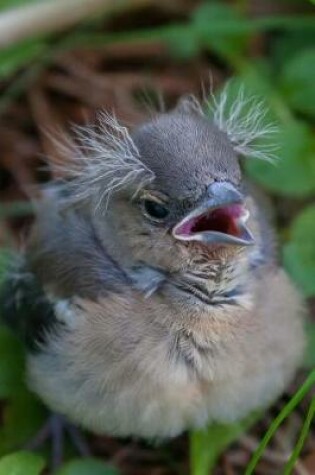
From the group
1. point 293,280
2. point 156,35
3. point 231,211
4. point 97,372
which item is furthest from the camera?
point 156,35

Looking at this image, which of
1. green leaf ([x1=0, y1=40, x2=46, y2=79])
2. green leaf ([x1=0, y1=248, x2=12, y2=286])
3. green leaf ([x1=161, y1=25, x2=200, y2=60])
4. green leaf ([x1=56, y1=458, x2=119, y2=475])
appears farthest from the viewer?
green leaf ([x1=161, y1=25, x2=200, y2=60])

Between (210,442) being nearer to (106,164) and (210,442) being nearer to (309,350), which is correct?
(309,350)

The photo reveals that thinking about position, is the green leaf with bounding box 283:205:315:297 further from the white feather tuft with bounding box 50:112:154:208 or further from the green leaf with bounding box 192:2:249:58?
the green leaf with bounding box 192:2:249:58

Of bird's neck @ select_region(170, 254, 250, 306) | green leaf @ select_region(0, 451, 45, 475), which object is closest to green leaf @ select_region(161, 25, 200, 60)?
bird's neck @ select_region(170, 254, 250, 306)

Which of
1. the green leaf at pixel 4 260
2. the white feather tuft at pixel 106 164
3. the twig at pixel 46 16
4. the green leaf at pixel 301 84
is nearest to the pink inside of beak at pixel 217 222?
the white feather tuft at pixel 106 164

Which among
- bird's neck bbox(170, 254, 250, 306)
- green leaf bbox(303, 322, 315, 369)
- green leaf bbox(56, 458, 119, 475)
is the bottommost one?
green leaf bbox(303, 322, 315, 369)

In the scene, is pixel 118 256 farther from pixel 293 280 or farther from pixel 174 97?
pixel 174 97

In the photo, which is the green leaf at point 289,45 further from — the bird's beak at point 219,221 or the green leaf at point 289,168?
the bird's beak at point 219,221

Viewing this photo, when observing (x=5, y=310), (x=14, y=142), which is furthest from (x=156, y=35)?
(x=5, y=310)
